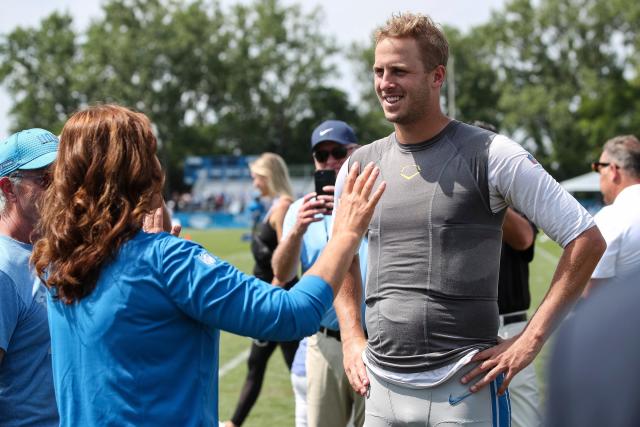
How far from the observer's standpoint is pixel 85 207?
80.4 inches

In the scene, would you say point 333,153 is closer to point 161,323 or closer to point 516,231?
point 516,231

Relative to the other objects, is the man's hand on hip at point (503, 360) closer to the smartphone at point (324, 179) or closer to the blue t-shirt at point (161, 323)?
the blue t-shirt at point (161, 323)

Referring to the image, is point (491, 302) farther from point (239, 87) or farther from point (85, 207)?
point (239, 87)

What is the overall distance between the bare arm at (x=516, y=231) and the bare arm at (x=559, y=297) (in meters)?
1.23

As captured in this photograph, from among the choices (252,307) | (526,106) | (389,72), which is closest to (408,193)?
(389,72)

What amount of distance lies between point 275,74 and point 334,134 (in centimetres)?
6812

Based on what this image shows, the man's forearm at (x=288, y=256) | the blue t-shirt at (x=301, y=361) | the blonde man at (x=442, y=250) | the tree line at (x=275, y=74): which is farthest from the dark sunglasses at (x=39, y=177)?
the tree line at (x=275, y=74)

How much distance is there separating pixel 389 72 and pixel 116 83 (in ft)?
215

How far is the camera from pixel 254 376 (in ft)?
20.6

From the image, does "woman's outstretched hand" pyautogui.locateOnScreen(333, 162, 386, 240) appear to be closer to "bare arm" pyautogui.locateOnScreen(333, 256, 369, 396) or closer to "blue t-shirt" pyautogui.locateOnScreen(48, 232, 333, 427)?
"blue t-shirt" pyautogui.locateOnScreen(48, 232, 333, 427)

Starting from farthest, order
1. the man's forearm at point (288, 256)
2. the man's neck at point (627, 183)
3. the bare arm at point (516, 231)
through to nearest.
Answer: the man's neck at point (627, 183)
the man's forearm at point (288, 256)
the bare arm at point (516, 231)

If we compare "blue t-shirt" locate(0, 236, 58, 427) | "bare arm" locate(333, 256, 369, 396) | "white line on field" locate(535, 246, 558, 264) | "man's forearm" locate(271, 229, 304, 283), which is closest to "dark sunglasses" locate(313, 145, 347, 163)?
"man's forearm" locate(271, 229, 304, 283)

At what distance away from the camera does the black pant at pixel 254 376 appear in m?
6.17

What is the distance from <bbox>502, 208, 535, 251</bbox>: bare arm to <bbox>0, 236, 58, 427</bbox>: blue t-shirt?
2.21 metres
